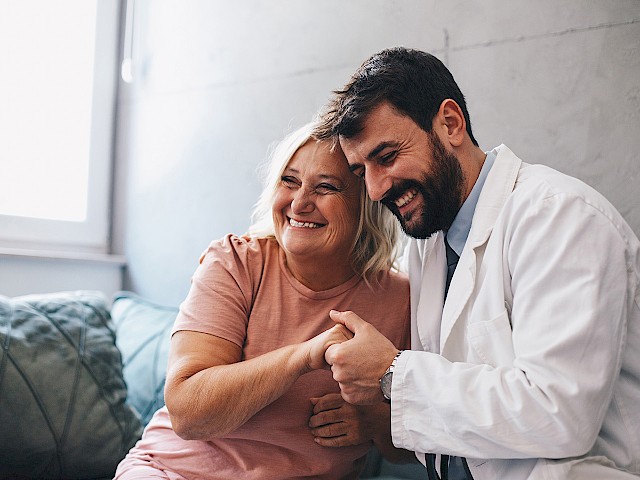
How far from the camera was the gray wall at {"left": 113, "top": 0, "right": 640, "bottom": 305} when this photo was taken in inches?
73.5

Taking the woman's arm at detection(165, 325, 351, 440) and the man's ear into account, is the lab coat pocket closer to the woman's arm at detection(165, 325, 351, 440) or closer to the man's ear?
the woman's arm at detection(165, 325, 351, 440)

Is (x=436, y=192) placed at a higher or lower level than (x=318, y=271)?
higher

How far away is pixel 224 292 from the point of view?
1681 mm

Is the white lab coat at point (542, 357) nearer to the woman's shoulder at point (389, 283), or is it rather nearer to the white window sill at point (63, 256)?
the woman's shoulder at point (389, 283)

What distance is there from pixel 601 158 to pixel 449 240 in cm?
49

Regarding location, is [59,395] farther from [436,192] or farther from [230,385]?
[436,192]

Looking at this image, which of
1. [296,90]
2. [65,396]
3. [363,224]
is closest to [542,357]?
[363,224]

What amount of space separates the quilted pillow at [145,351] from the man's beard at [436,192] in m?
1.01

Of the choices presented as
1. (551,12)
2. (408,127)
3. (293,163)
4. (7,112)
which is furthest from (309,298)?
(7,112)

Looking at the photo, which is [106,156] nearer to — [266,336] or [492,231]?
[266,336]

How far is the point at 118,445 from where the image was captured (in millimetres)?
2016

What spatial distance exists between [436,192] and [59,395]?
1149 mm

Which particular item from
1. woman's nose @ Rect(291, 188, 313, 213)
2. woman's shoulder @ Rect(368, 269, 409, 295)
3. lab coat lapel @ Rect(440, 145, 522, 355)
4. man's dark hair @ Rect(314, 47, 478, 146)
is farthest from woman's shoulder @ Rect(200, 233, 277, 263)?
lab coat lapel @ Rect(440, 145, 522, 355)

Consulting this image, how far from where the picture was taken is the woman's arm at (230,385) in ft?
4.96
